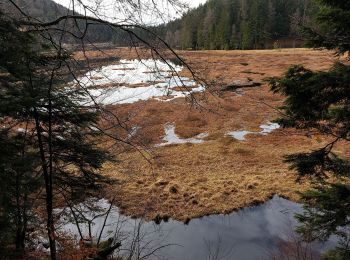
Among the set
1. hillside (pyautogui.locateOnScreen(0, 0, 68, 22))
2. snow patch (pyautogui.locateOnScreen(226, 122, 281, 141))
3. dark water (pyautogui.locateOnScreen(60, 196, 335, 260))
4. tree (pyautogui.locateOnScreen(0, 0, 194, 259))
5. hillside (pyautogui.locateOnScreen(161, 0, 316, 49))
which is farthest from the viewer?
hillside (pyautogui.locateOnScreen(161, 0, 316, 49))

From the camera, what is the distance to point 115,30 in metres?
3.61

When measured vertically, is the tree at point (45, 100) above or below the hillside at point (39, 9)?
below

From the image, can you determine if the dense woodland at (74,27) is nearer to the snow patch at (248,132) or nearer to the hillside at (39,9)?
the hillside at (39,9)

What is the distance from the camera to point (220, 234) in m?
14.0

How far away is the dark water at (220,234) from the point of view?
42.2ft

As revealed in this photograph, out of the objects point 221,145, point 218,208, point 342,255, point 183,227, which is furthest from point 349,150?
point 342,255

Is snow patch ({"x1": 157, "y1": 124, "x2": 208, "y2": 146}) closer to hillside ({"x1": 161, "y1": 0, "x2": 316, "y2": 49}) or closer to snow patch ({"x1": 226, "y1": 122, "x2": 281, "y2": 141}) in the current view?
snow patch ({"x1": 226, "y1": 122, "x2": 281, "y2": 141})

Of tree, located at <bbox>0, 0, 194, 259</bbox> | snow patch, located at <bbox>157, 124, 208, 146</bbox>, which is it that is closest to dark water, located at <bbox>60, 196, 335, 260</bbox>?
tree, located at <bbox>0, 0, 194, 259</bbox>

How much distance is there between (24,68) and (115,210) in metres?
11.1

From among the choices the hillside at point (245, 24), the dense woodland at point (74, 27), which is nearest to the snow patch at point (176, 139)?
the dense woodland at point (74, 27)

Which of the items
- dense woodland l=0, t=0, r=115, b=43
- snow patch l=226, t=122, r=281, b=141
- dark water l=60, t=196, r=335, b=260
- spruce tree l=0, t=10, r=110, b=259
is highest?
dense woodland l=0, t=0, r=115, b=43

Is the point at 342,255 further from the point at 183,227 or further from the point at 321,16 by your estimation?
the point at 183,227

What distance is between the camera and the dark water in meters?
12.9

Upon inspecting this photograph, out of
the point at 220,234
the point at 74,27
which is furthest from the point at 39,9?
the point at 220,234
